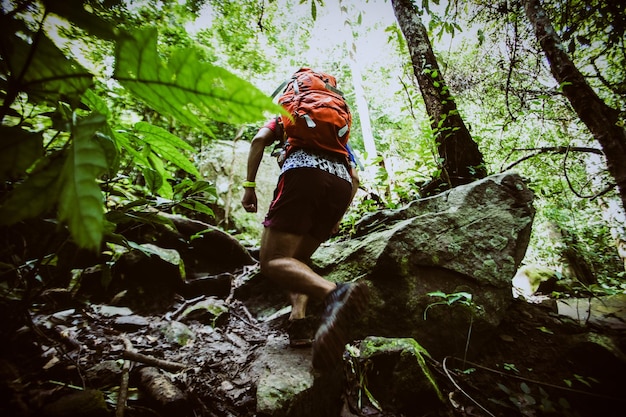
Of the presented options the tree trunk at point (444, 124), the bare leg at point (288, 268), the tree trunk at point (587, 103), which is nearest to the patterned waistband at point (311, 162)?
the bare leg at point (288, 268)

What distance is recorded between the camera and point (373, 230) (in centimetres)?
312

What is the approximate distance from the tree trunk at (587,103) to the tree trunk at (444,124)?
3.35 feet

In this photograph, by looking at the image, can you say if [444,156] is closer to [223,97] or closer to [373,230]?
[373,230]

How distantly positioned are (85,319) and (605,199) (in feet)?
42.2

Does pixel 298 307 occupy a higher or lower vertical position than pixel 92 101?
lower

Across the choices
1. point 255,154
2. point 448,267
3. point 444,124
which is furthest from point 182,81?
point 444,124

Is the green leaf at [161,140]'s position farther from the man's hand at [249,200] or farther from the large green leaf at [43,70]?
the man's hand at [249,200]

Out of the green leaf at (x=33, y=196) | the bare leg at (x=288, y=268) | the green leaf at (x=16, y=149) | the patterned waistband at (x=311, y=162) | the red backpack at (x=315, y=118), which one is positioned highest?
the red backpack at (x=315, y=118)

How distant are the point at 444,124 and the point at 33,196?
4048 millimetres

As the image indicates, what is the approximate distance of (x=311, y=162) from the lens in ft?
6.14

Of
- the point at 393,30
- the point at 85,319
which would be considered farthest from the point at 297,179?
the point at 393,30

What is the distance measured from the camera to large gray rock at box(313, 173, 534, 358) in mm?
2094

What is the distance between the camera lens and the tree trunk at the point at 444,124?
342 centimetres

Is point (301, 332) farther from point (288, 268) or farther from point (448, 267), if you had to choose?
point (448, 267)
